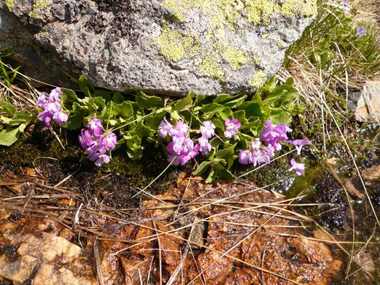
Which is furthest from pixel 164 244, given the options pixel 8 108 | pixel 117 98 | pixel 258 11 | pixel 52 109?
pixel 258 11

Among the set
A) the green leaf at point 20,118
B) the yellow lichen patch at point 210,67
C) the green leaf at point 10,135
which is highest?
the yellow lichen patch at point 210,67

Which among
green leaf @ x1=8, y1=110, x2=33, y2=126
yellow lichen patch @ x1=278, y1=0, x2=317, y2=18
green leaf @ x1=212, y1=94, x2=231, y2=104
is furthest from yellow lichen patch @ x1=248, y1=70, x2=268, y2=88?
green leaf @ x1=8, y1=110, x2=33, y2=126

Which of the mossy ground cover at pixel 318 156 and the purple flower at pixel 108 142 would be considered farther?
the mossy ground cover at pixel 318 156

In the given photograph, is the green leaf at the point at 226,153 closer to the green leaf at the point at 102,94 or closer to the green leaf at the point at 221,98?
the green leaf at the point at 221,98

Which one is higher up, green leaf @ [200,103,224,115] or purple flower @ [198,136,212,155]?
green leaf @ [200,103,224,115]

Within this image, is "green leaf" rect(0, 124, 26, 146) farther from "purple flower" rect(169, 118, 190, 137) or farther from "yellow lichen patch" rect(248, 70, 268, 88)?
"yellow lichen patch" rect(248, 70, 268, 88)

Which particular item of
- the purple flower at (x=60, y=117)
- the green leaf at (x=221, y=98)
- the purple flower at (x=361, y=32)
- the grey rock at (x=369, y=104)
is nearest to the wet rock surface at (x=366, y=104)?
the grey rock at (x=369, y=104)

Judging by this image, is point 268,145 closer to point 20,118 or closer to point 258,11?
point 258,11
